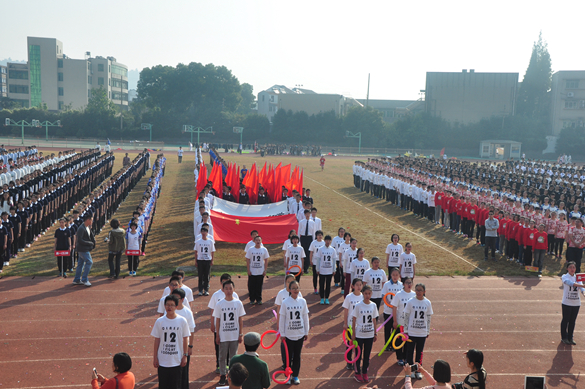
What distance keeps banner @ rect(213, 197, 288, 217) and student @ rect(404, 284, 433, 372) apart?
1089 cm

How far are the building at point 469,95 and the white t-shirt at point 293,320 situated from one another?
82597 millimetres

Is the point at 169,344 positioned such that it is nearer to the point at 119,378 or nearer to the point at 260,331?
the point at 119,378

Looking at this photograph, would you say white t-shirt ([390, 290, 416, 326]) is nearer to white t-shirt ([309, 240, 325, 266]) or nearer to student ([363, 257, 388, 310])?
student ([363, 257, 388, 310])

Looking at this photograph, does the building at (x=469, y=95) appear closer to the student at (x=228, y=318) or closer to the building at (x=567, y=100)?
the building at (x=567, y=100)

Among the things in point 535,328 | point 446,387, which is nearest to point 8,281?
point 446,387

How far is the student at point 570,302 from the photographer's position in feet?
32.3

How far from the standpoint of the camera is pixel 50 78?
94375 millimetres

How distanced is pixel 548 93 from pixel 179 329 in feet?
308

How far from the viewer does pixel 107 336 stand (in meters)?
9.59

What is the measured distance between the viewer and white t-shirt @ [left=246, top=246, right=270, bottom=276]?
36.6 feet

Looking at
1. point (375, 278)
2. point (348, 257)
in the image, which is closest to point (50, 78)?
point (348, 257)

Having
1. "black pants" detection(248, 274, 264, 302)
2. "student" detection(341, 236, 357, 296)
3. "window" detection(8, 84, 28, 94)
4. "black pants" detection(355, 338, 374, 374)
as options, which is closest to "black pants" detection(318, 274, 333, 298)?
"student" detection(341, 236, 357, 296)

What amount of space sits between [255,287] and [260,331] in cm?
153

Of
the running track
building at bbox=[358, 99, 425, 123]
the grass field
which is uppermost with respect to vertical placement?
building at bbox=[358, 99, 425, 123]
